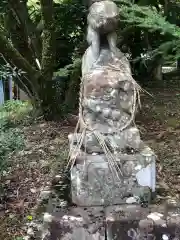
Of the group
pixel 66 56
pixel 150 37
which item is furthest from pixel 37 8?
pixel 150 37

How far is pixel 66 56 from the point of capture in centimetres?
754

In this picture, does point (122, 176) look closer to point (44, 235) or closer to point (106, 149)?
point (106, 149)

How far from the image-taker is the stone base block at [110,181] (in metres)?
2.77

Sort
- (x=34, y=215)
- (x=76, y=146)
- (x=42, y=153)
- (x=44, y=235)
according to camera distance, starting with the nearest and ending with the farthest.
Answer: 1. (x=44, y=235)
2. (x=76, y=146)
3. (x=34, y=215)
4. (x=42, y=153)

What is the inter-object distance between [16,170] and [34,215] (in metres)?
1.08

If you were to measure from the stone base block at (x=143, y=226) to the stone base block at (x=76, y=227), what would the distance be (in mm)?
60

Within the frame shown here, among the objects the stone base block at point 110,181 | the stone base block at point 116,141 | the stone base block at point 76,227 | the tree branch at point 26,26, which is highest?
the tree branch at point 26,26

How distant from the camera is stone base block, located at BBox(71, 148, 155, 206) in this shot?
277cm

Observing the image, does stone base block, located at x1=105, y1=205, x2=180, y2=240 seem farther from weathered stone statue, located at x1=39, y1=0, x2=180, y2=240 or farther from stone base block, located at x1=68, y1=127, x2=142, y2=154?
stone base block, located at x1=68, y1=127, x2=142, y2=154

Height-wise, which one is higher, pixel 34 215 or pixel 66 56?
pixel 66 56

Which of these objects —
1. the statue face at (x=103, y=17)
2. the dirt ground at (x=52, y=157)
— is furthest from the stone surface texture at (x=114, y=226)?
the statue face at (x=103, y=17)

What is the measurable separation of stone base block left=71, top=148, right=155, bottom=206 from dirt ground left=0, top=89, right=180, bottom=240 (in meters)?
0.21

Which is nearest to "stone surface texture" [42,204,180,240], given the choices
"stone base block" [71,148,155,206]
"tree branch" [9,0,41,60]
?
"stone base block" [71,148,155,206]

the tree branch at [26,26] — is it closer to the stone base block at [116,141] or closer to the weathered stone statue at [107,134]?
the weathered stone statue at [107,134]
